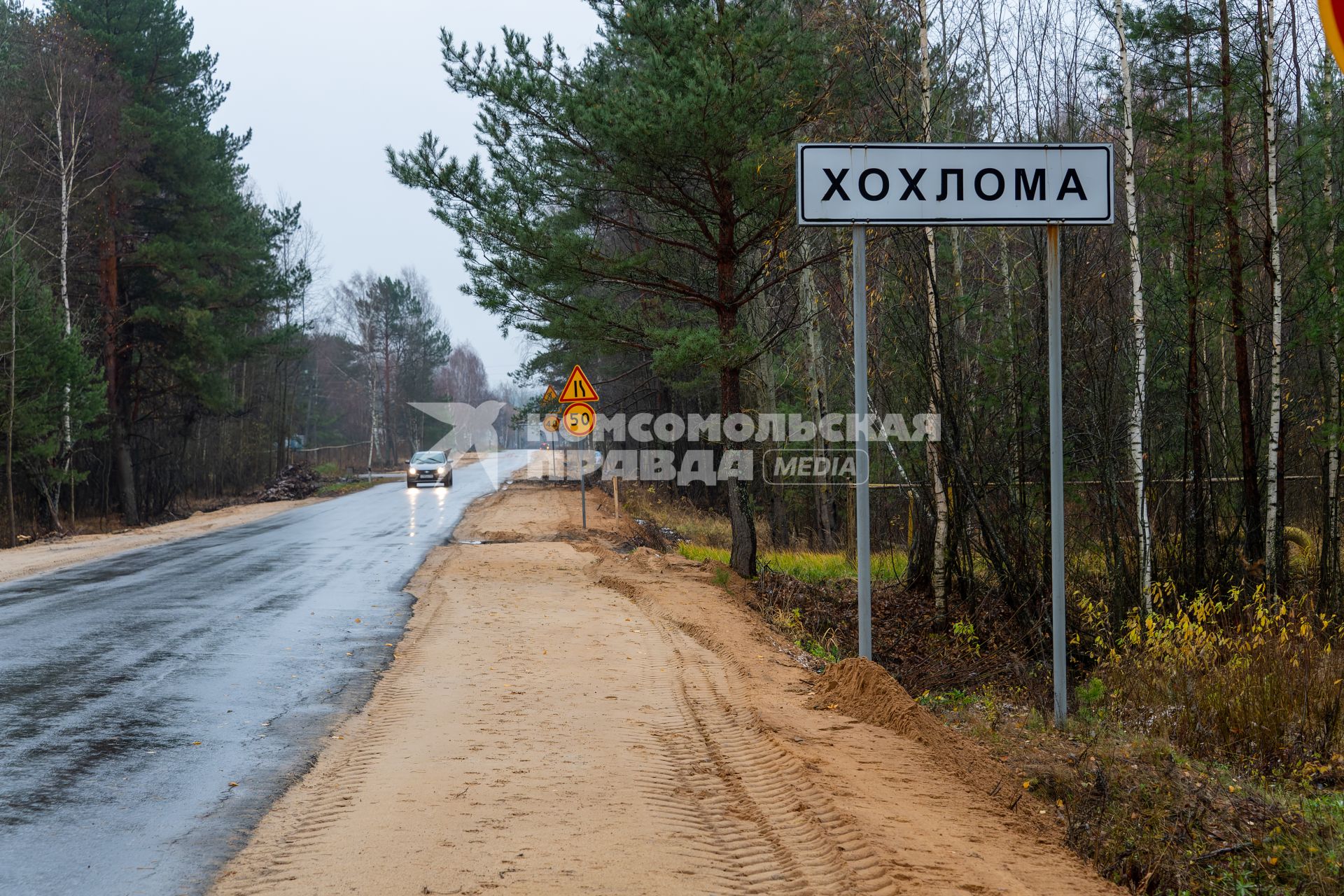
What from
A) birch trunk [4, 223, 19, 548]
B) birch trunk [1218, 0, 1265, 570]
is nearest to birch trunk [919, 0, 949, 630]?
birch trunk [1218, 0, 1265, 570]

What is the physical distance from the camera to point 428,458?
46.4 meters

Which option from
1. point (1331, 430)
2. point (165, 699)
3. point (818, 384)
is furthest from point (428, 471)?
point (165, 699)

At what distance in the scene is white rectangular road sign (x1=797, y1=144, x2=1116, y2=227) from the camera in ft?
21.1

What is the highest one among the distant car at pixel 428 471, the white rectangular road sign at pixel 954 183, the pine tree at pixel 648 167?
the pine tree at pixel 648 167

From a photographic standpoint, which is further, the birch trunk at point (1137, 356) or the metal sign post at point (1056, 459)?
the birch trunk at point (1137, 356)

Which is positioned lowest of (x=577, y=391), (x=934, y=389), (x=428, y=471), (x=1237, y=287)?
(x=428, y=471)

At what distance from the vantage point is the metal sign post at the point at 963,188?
6.44 m

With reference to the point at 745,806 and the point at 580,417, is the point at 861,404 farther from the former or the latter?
the point at 580,417

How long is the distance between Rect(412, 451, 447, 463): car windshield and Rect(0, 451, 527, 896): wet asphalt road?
2819 centimetres

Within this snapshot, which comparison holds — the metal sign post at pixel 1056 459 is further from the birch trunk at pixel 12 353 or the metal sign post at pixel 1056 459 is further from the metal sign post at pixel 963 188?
the birch trunk at pixel 12 353

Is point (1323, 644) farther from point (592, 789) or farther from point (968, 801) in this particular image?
point (592, 789)

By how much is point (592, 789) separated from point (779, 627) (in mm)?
7376

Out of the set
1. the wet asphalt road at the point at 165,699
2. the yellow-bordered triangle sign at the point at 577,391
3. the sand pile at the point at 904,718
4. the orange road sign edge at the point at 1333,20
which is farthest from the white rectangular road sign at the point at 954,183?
the yellow-bordered triangle sign at the point at 577,391

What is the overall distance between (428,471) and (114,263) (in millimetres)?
17291
